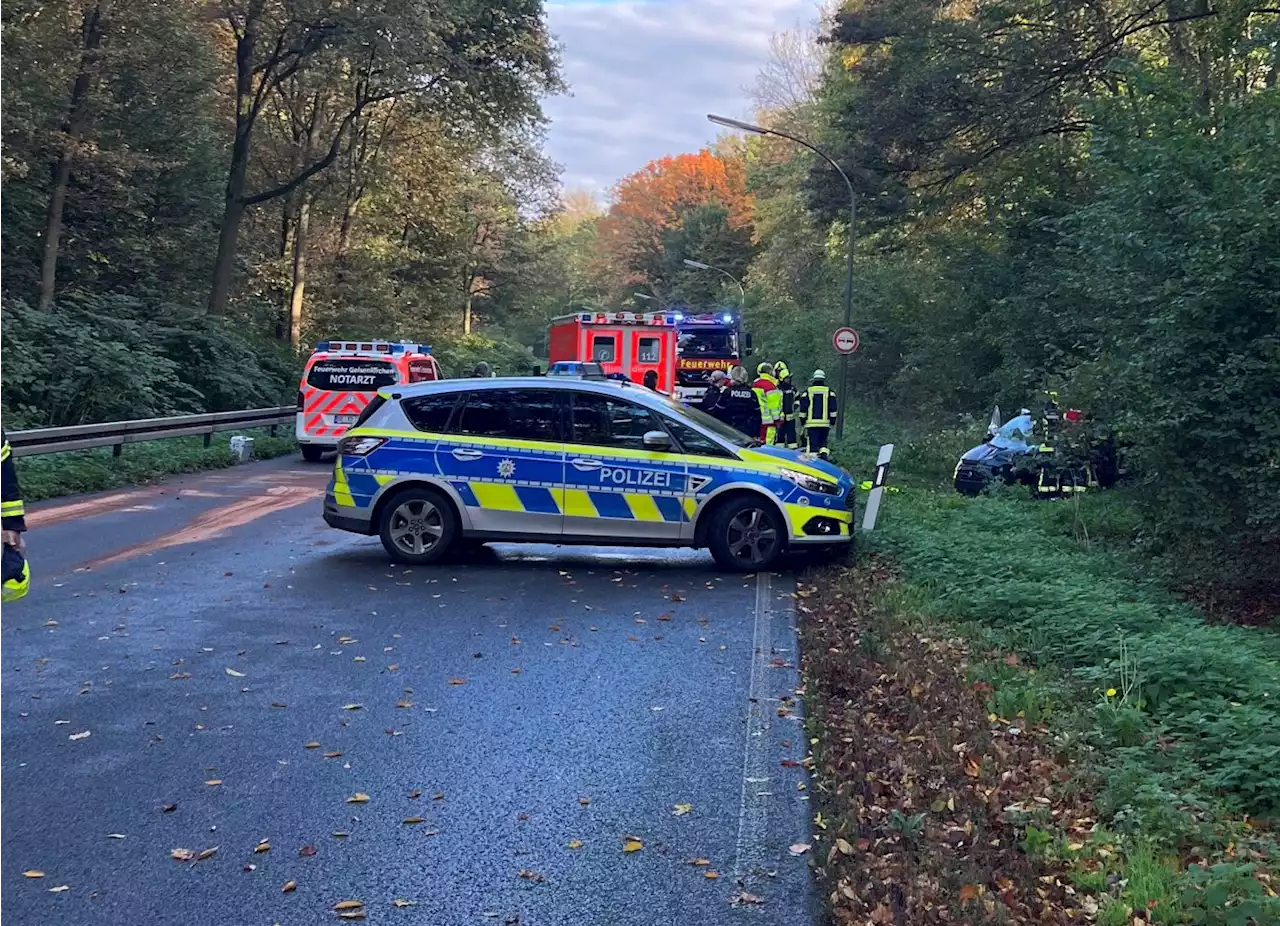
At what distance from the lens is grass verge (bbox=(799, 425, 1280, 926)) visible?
4.06 metres

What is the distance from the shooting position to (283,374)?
104ft

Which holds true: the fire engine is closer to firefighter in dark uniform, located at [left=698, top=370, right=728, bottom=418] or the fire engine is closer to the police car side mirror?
firefighter in dark uniform, located at [left=698, top=370, right=728, bottom=418]

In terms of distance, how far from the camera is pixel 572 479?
35.7ft

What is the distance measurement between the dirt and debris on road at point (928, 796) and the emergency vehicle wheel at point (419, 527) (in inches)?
175

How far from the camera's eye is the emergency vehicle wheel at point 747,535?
10.7 meters

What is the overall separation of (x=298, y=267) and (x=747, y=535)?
3077 cm

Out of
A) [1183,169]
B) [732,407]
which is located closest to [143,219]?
[732,407]

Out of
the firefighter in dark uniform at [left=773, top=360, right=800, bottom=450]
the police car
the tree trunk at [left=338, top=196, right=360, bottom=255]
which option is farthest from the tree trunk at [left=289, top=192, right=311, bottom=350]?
the police car

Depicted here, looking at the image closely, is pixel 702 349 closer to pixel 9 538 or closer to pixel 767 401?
pixel 767 401

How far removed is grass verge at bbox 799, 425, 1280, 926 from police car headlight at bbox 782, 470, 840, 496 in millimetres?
1630

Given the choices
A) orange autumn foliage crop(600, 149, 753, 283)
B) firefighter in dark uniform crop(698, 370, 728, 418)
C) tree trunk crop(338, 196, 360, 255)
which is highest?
orange autumn foliage crop(600, 149, 753, 283)

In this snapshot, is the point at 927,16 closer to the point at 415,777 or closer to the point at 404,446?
the point at 404,446

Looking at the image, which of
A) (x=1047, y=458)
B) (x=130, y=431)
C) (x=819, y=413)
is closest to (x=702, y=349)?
(x=819, y=413)

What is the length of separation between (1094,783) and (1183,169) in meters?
6.68
